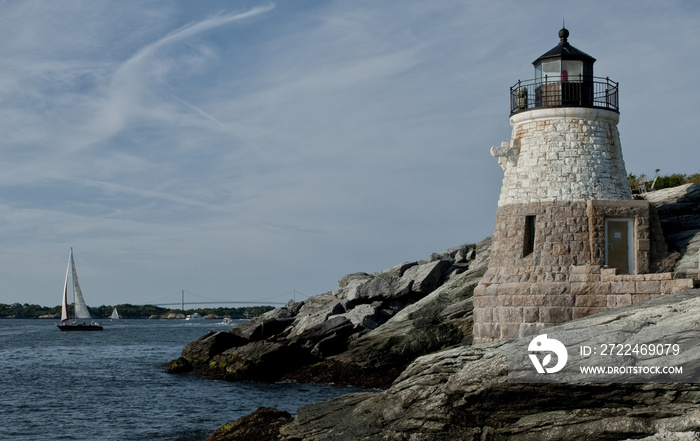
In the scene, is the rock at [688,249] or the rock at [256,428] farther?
the rock at [688,249]

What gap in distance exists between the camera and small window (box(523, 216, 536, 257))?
20.3 meters

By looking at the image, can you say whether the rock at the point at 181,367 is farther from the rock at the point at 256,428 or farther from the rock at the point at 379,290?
the rock at the point at 256,428

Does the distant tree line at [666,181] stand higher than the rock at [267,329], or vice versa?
the distant tree line at [666,181]

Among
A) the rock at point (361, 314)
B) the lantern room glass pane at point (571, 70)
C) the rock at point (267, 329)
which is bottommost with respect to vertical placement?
the rock at point (267, 329)

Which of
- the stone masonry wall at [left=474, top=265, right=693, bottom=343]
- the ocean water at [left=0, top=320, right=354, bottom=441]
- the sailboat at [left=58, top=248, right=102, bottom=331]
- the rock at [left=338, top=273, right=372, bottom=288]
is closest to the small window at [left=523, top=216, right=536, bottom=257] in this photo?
the stone masonry wall at [left=474, top=265, right=693, bottom=343]

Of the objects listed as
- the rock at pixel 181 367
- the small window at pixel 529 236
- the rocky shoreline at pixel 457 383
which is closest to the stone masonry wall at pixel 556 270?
the small window at pixel 529 236

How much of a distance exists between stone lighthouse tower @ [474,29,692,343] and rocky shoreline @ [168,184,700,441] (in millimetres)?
1800

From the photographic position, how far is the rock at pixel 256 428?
15.7 meters

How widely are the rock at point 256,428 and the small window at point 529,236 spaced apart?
797cm

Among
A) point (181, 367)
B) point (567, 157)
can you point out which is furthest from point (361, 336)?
point (567, 157)

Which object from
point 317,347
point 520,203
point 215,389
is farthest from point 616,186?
point 215,389

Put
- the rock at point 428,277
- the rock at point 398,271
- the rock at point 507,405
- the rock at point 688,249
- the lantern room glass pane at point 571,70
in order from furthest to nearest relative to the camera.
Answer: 1. the rock at point 398,271
2. the rock at point 428,277
3. the lantern room glass pane at point 571,70
4. the rock at point 688,249
5. the rock at point 507,405

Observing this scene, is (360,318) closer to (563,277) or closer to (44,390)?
(563,277)

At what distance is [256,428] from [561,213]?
9667mm
